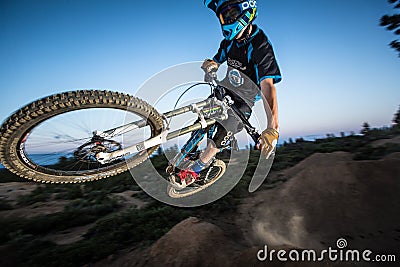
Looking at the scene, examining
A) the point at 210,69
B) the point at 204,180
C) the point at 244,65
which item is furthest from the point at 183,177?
the point at 244,65

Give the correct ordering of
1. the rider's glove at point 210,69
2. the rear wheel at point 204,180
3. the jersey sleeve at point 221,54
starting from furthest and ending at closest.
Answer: the rear wheel at point 204,180, the jersey sleeve at point 221,54, the rider's glove at point 210,69

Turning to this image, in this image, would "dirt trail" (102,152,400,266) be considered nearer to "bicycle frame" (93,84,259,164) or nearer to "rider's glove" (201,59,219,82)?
"bicycle frame" (93,84,259,164)

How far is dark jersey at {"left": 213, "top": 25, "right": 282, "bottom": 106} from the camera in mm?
3318

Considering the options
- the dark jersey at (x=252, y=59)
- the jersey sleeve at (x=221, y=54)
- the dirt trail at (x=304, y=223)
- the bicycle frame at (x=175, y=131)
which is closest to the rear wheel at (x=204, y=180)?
the dirt trail at (x=304, y=223)

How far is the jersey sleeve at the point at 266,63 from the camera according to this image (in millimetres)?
3258

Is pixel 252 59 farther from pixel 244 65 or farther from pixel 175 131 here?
pixel 175 131

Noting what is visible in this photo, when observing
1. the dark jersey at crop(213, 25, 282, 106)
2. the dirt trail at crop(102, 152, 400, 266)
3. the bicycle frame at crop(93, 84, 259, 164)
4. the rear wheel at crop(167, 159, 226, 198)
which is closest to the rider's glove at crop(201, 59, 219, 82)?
the bicycle frame at crop(93, 84, 259, 164)

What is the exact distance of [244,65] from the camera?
389cm

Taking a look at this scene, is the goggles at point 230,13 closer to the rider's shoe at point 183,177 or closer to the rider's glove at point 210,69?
the rider's glove at point 210,69

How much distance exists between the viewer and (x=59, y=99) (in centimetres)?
254

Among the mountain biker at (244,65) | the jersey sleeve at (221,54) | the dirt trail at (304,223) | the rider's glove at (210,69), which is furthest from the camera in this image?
the jersey sleeve at (221,54)

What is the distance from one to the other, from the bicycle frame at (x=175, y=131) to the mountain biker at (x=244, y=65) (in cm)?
26

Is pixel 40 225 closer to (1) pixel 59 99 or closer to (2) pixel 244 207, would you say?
(1) pixel 59 99

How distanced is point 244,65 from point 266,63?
63 cm
